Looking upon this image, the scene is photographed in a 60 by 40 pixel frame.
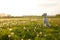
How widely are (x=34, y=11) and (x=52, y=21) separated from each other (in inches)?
18.8

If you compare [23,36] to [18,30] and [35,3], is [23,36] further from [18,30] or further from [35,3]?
[35,3]

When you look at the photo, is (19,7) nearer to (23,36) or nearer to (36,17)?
(36,17)

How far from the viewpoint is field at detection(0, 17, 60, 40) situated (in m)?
2.65

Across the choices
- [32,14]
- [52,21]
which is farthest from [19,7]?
[52,21]

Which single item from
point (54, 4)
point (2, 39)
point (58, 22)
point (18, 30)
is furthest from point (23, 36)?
point (54, 4)

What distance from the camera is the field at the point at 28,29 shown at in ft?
8.69

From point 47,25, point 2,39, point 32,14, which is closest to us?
point 2,39

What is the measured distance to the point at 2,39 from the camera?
2.57 meters

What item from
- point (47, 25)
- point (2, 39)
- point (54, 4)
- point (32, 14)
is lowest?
point (2, 39)

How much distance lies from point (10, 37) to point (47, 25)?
33.9 inches

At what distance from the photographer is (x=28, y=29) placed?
2830 millimetres

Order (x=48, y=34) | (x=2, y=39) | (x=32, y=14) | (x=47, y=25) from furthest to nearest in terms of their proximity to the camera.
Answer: (x=32, y=14), (x=47, y=25), (x=48, y=34), (x=2, y=39)

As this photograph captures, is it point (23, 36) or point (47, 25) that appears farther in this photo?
point (47, 25)

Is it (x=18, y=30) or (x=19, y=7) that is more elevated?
(x=19, y=7)
